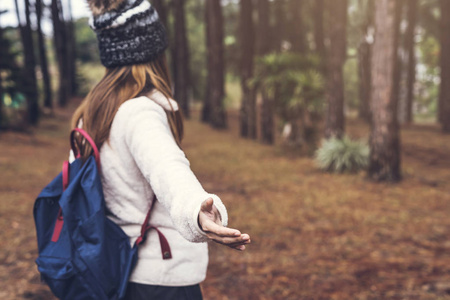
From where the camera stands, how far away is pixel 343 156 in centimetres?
1119

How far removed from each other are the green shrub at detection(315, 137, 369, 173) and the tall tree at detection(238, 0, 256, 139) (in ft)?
23.5

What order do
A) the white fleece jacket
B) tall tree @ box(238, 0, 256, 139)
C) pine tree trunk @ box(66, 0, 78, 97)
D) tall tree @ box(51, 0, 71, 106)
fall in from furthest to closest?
pine tree trunk @ box(66, 0, 78, 97), tall tree @ box(51, 0, 71, 106), tall tree @ box(238, 0, 256, 139), the white fleece jacket

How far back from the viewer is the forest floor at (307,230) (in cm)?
496

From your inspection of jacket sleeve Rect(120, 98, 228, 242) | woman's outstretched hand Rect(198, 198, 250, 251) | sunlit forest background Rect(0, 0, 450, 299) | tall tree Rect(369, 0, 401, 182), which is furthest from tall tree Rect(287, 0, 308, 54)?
woman's outstretched hand Rect(198, 198, 250, 251)

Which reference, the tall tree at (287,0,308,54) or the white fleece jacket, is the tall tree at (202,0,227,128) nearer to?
the tall tree at (287,0,308,54)

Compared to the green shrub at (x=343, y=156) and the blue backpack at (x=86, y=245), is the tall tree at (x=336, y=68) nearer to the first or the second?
the green shrub at (x=343, y=156)

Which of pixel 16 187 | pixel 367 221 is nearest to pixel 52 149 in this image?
pixel 16 187

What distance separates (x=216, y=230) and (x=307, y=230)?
5.90 metres

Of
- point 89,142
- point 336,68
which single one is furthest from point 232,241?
point 336,68

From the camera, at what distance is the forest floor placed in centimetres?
496

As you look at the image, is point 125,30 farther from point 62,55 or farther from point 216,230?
point 62,55

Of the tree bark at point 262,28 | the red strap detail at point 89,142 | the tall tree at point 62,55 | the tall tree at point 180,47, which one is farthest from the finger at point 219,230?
the tall tree at point 62,55

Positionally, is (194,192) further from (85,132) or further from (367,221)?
(367,221)

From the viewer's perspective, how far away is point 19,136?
52.1 feet
